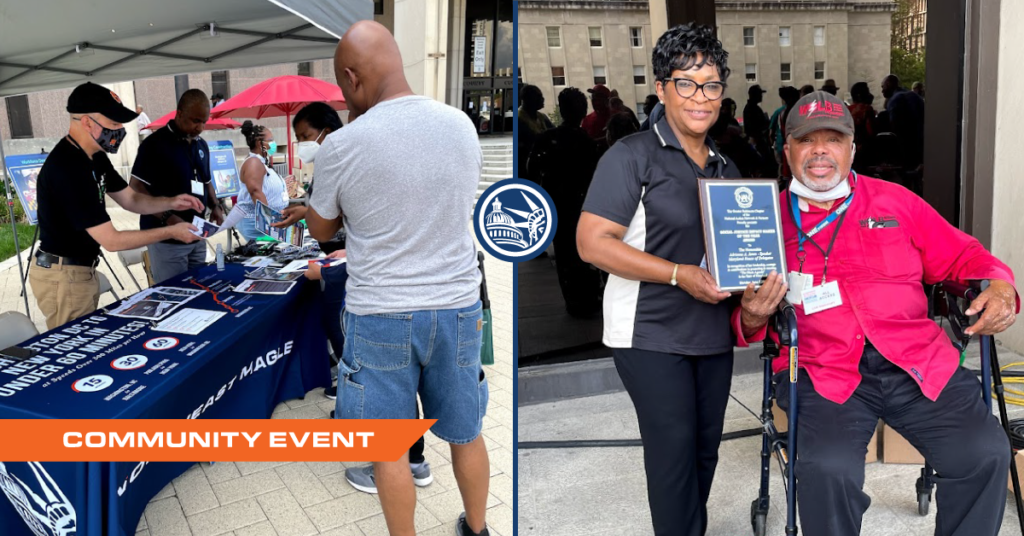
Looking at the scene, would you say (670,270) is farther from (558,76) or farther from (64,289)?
(64,289)

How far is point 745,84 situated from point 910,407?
2535 millimetres

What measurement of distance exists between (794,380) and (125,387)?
203cm

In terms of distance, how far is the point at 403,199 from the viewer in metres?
2.00

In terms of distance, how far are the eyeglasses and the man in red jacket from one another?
447 millimetres

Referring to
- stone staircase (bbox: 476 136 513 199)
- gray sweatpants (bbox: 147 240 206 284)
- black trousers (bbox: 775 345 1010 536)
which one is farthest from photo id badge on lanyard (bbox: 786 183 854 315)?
stone staircase (bbox: 476 136 513 199)

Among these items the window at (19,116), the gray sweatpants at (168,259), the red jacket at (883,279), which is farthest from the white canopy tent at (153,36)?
the window at (19,116)

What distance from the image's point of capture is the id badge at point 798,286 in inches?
87.3

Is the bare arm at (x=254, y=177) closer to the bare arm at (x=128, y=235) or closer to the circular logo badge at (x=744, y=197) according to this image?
the bare arm at (x=128, y=235)

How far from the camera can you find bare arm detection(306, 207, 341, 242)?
209 cm

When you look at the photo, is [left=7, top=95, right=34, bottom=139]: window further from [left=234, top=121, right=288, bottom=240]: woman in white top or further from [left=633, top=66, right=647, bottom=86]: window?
[left=633, top=66, right=647, bottom=86]: window

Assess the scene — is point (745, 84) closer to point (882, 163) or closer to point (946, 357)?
point (882, 163)

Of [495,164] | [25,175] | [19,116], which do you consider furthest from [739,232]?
[19,116]

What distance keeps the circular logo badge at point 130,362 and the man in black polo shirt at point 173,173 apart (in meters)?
1.82

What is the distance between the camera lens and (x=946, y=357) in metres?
2.18
